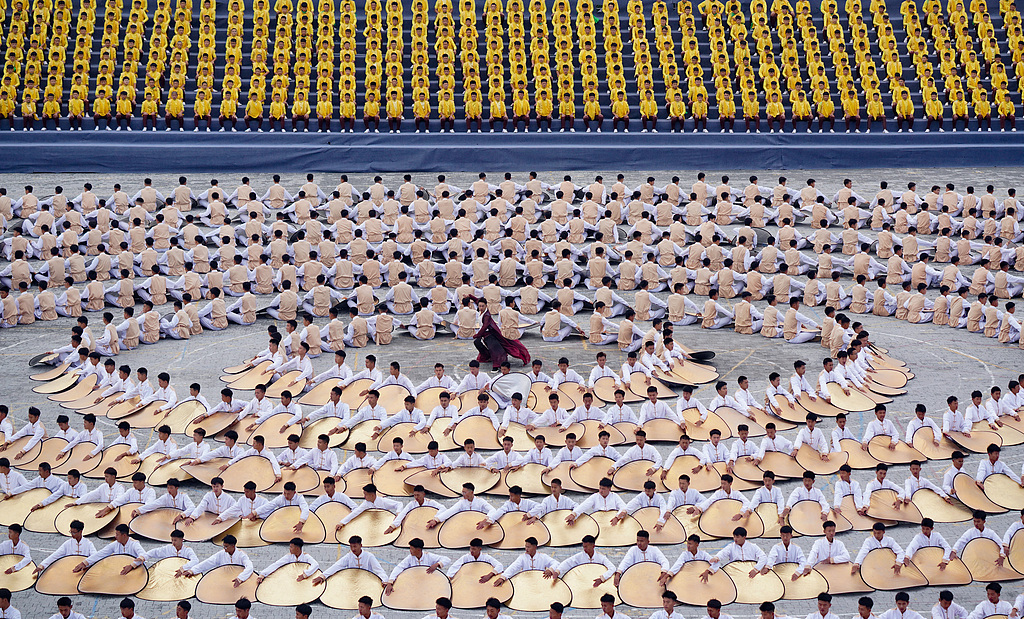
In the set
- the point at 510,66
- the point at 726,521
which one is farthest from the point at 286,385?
the point at 510,66

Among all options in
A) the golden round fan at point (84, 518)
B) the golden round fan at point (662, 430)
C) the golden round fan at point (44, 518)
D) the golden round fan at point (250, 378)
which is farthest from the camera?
the golden round fan at point (250, 378)

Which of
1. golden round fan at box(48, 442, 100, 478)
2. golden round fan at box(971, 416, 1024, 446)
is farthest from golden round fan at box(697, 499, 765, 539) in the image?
golden round fan at box(48, 442, 100, 478)

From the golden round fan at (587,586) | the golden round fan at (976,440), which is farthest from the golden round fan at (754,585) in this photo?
the golden round fan at (976,440)

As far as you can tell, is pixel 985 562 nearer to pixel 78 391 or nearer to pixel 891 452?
pixel 891 452

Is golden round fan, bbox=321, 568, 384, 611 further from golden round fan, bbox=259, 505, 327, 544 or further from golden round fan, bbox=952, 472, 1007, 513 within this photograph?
golden round fan, bbox=952, 472, 1007, 513

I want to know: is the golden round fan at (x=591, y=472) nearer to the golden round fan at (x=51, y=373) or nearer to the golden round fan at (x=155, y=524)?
the golden round fan at (x=155, y=524)

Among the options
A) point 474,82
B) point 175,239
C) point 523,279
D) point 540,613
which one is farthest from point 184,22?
point 540,613

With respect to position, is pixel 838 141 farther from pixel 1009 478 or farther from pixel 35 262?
pixel 35 262
